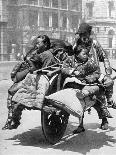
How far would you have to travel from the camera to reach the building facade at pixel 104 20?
64812mm

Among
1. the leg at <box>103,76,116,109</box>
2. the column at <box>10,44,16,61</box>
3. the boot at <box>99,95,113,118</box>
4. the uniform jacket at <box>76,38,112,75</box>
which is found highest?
the uniform jacket at <box>76,38,112,75</box>

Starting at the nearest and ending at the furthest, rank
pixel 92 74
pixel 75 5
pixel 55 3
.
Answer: pixel 92 74 → pixel 55 3 → pixel 75 5

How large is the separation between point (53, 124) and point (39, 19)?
53.4 m

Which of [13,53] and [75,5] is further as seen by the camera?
[75,5]

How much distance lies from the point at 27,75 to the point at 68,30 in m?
56.6

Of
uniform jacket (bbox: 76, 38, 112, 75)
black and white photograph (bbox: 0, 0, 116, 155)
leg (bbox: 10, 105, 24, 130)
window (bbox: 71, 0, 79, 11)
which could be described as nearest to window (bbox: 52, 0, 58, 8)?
window (bbox: 71, 0, 79, 11)

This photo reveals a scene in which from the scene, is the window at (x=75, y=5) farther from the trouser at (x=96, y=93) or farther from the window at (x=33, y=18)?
the trouser at (x=96, y=93)

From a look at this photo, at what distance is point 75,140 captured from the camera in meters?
6.95

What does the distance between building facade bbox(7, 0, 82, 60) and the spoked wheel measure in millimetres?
44244

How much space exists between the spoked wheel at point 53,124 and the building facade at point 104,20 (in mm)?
57699

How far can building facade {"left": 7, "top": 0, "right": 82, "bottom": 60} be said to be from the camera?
179 ft

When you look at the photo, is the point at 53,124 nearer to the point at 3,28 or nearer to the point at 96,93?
the point at 96,93

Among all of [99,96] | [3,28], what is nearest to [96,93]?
[99,96]

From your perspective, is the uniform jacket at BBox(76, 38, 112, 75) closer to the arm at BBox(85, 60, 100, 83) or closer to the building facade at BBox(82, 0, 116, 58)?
the arm at BBox(85, 60, 100, 83)
